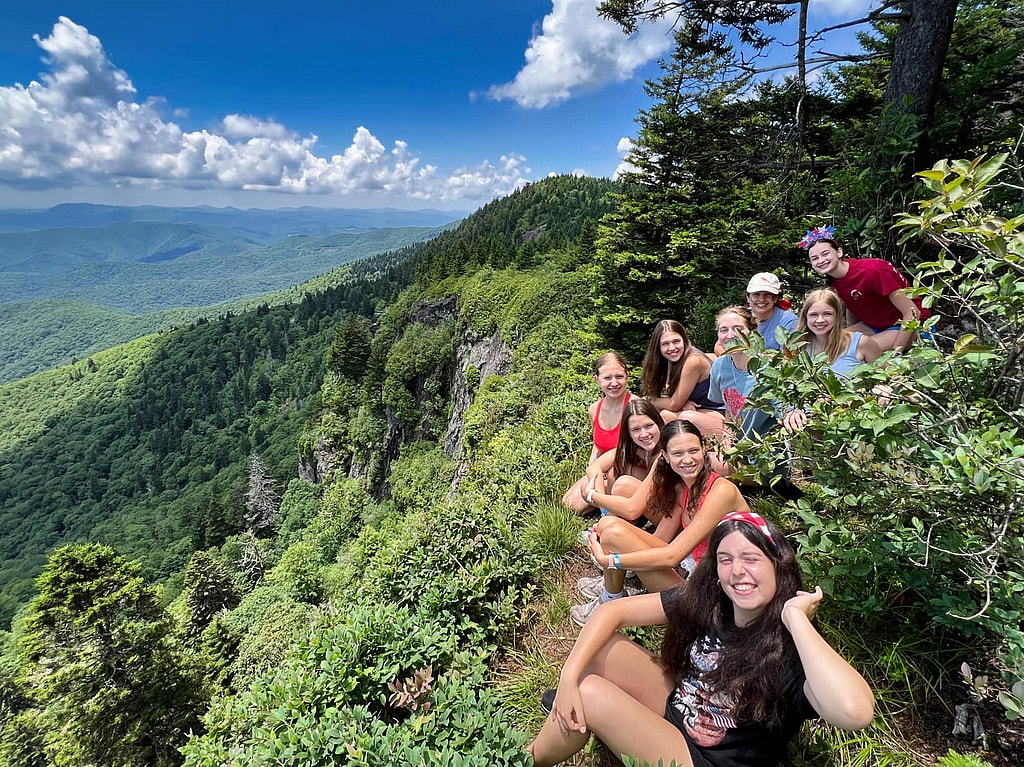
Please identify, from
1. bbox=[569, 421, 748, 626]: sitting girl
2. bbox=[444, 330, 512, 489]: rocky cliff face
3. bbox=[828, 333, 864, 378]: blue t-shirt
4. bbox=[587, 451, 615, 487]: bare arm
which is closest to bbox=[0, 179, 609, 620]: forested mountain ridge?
bbox=[444, 330, 512, 489]: rocky cliff face

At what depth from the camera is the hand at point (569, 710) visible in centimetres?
216

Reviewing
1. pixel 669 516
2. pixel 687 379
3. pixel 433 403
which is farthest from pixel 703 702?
pixel 433 403

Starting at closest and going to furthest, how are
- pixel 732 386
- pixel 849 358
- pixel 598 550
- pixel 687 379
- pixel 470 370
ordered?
pixel 598 550
pixel 849 358
pixel 732 386
pixel 687 379
pixel 470 370

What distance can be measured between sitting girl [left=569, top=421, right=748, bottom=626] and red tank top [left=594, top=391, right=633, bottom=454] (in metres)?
0.88

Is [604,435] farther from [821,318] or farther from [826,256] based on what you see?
[826,256]

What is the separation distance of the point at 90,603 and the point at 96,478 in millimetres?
105207

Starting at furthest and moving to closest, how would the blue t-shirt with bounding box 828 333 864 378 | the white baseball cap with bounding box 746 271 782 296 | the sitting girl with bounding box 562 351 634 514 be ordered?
1. the sitting girl with bounding box 562 351 634 514
2. the white baseball cap with bounding box 746 271 782 296
3. the blue t-shirt with bounding box 828 333 864 378

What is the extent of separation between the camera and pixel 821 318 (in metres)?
3.46

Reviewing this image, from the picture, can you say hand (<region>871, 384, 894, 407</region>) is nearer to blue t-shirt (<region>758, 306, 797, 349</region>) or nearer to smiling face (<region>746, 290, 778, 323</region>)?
blue t-shirt (<region>758, 306, 797, 349</region>)

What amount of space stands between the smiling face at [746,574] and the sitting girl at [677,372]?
7.46 ft

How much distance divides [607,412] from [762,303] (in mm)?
1729

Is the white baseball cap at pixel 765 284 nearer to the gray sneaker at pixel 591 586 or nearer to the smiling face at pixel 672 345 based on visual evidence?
the smiling face at pixel 672 345

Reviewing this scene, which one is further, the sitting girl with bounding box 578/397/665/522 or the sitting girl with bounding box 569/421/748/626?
the sitting girl with bounding box 578/397/665/522

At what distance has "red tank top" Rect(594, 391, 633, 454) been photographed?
4238 mm
